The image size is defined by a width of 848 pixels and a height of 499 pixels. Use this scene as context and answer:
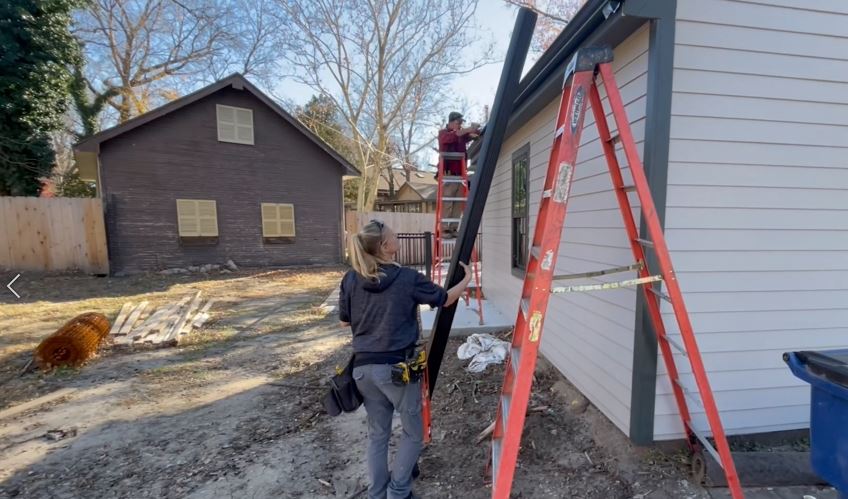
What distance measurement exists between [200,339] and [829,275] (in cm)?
718

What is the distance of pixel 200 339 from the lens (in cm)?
582

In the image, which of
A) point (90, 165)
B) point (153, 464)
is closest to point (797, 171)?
point (153, 464)

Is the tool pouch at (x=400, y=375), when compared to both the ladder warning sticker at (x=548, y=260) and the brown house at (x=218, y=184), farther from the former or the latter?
the brown house at (x=218, y=184)

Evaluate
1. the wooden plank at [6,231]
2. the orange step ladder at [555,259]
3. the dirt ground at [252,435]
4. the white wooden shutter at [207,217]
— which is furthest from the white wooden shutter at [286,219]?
the orange step ladder at [555,259]

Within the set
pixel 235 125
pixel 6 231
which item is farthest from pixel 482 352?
pixel 6 231

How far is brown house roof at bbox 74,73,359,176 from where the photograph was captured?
10625 millimetres

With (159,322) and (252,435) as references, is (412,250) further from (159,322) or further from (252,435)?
(252,435)

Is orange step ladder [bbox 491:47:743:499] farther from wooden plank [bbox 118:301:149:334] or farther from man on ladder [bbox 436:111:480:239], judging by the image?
wooden plank [bbox 118:301:149:334]

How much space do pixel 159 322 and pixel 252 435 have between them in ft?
14.2

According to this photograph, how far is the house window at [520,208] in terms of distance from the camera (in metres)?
4.73

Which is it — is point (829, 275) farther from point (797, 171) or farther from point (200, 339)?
point (200, 339)

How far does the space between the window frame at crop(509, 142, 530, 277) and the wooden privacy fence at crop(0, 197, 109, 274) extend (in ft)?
39.8

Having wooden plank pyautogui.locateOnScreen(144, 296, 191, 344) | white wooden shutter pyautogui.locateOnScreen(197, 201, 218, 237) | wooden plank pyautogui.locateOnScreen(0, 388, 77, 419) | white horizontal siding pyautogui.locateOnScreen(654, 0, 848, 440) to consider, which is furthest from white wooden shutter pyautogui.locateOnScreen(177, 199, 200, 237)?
white horizontal siding pyautogui.locateOnScreen(654, 0, 848, 440)

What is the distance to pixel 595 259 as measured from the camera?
9.87 feet
